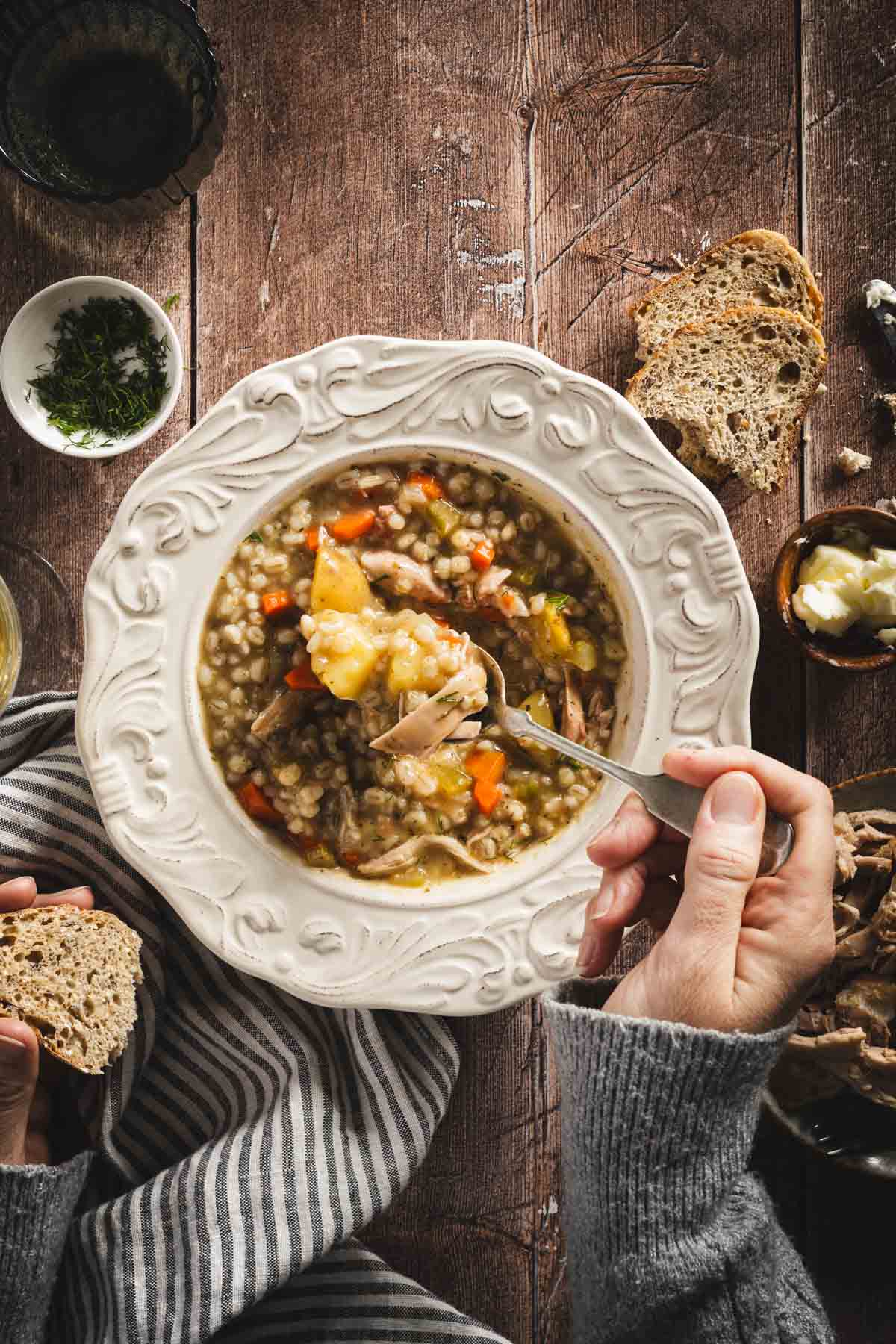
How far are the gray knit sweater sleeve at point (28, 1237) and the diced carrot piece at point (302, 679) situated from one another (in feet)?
4.40

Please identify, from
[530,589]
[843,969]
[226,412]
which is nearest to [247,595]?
[226,412]

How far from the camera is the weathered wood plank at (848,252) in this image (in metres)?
3.29

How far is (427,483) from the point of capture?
294 cm

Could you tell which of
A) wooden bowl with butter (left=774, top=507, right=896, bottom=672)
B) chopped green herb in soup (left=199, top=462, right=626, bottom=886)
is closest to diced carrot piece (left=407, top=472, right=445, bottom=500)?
chopped green herb in soup (left=199, top=462, right=626, bottom=886)

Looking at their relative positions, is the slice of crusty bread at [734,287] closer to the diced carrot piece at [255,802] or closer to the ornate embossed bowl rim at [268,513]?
the ornate embossed bowl rim at [268,513]

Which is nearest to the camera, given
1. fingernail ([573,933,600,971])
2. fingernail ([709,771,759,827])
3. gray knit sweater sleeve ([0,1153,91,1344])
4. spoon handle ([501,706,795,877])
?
fingernail ([709,771,759,827])

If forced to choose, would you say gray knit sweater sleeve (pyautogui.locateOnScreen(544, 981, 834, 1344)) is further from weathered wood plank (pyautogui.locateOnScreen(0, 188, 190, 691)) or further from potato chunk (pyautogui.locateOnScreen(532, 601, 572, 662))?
weathered wood plank (pyautogui.locateOnScreen(0, 188, 190, 691))

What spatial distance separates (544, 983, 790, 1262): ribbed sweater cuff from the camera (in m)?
2.40

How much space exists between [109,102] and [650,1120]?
9.87 ft

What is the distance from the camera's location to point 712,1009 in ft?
7.75

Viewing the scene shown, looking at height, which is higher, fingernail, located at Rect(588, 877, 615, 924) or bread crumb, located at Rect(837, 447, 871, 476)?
bread crumb, located at Rect(837, 447, 871, 476)

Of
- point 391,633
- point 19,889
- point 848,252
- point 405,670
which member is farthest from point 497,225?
point 19,889

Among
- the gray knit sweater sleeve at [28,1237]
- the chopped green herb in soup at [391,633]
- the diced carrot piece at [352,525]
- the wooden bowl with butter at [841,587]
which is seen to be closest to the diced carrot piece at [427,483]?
the chopped green herb in soup at [391,633]

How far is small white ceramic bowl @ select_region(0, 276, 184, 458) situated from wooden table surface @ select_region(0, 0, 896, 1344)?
0.16 m
